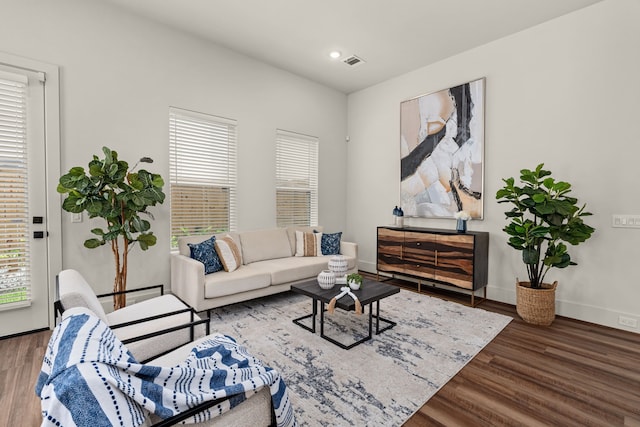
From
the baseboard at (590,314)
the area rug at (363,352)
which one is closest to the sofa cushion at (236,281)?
the area rug at (363,352)

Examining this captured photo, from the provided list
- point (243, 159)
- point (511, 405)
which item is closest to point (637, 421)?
point (511, 405)

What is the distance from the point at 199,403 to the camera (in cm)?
117

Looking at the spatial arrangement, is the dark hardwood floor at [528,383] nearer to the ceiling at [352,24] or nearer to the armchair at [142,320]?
the armchair at [142,320]

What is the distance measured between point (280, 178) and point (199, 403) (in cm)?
406

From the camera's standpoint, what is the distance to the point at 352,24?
12.0ft

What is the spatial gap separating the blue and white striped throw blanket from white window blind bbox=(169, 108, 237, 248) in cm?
273

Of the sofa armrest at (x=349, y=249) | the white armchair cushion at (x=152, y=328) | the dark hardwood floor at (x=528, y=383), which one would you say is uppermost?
the sofa armrest at (x=349, y=249)

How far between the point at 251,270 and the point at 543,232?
3.25 meters

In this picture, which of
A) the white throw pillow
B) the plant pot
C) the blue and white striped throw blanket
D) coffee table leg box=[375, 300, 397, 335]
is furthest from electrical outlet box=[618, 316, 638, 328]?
the blue and white striped throw blanket

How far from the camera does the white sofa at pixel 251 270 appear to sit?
3246mm

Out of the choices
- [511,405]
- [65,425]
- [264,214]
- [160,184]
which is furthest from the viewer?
[264,214]

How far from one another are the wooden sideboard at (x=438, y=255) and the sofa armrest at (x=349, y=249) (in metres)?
0.43

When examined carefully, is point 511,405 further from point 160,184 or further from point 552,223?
point 160,184

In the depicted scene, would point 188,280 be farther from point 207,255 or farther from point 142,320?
point 142,320
